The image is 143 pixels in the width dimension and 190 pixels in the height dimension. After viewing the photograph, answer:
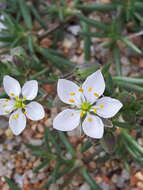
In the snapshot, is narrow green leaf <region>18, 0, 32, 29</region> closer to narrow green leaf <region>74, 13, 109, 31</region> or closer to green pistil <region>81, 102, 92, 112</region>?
narrow green leaf <region>74, 13, 109, 31</region>

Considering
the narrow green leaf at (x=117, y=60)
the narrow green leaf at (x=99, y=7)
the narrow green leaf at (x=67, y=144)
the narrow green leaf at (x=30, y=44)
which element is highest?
the narrow green leaf at (x=99, y=7)

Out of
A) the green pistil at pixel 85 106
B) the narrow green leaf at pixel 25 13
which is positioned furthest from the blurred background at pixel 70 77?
the green pistil at pixel 85 106

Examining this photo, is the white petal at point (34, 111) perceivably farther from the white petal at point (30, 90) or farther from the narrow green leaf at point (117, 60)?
the narrow green leaf at point (117, 60)

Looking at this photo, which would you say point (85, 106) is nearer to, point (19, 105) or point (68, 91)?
point (68, 91)

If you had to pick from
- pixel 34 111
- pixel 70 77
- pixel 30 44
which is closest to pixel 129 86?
pixel 70 77

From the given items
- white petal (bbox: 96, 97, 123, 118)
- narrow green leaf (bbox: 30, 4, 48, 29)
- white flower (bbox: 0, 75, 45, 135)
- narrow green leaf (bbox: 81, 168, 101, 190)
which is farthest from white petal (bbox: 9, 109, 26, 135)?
narrow green leaf (bbox: 30, 4, 48, 29)

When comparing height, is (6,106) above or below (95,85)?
below
